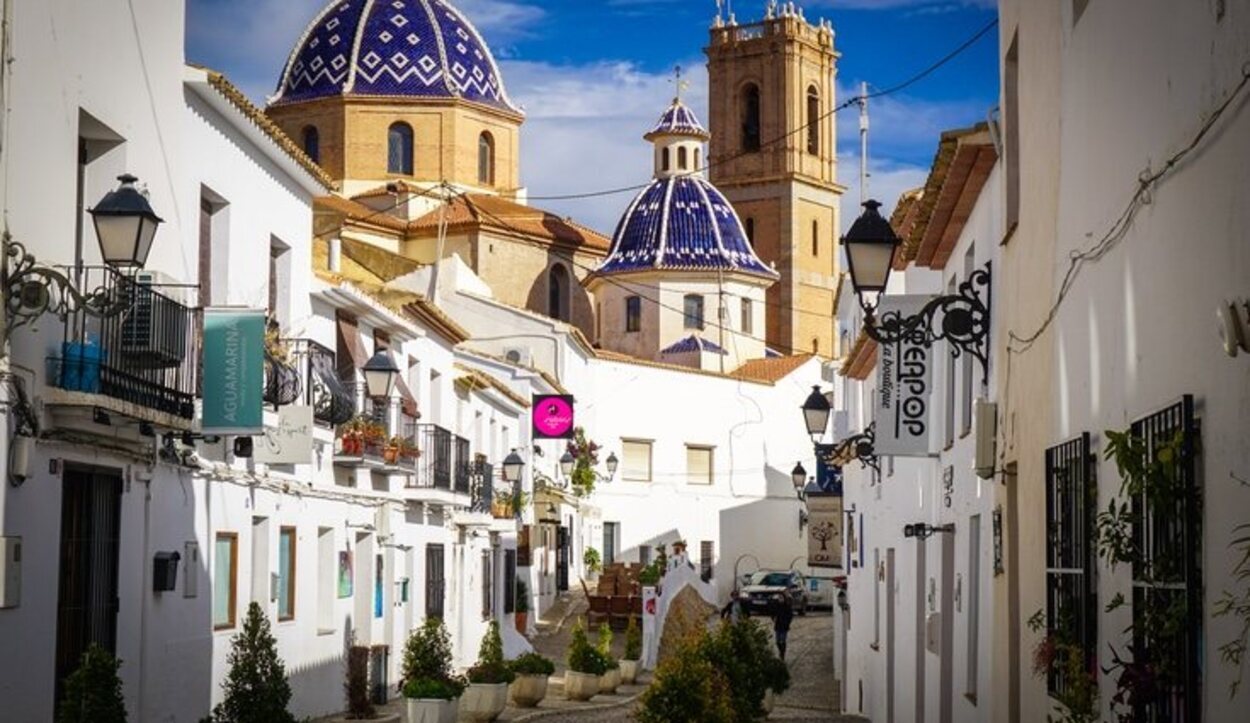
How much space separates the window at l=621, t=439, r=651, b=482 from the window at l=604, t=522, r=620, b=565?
152cm

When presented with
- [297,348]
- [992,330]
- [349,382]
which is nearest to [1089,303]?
[992,330]

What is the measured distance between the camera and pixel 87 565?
50.8 feet

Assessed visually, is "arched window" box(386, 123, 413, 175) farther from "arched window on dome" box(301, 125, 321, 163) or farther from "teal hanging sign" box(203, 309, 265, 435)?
"teal hanging sign" box(203, 309, 265, 435)

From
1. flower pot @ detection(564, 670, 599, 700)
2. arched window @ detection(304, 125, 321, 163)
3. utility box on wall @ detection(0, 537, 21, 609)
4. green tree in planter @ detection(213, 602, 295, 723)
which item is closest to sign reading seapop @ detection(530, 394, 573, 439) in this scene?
flower pot @ detection(564, 670, 599, 700)

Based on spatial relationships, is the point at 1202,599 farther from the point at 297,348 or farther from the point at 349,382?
the point at 349,382

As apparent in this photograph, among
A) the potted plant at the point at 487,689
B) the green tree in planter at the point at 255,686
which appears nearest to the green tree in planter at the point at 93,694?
the green tree in planter at the point at 255,686

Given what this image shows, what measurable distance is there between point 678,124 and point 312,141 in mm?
14253

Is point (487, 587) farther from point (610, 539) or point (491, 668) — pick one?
point (610, 539)

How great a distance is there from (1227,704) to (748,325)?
6257 cm

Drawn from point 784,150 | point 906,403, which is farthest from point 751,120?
point 906,403

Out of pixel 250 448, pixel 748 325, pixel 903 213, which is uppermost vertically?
pixel 748 325

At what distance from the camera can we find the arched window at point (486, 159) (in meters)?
60.8

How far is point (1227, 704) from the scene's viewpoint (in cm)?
644

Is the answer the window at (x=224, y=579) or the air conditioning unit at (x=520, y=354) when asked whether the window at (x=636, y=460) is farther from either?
the window at (x=224, y=579)
